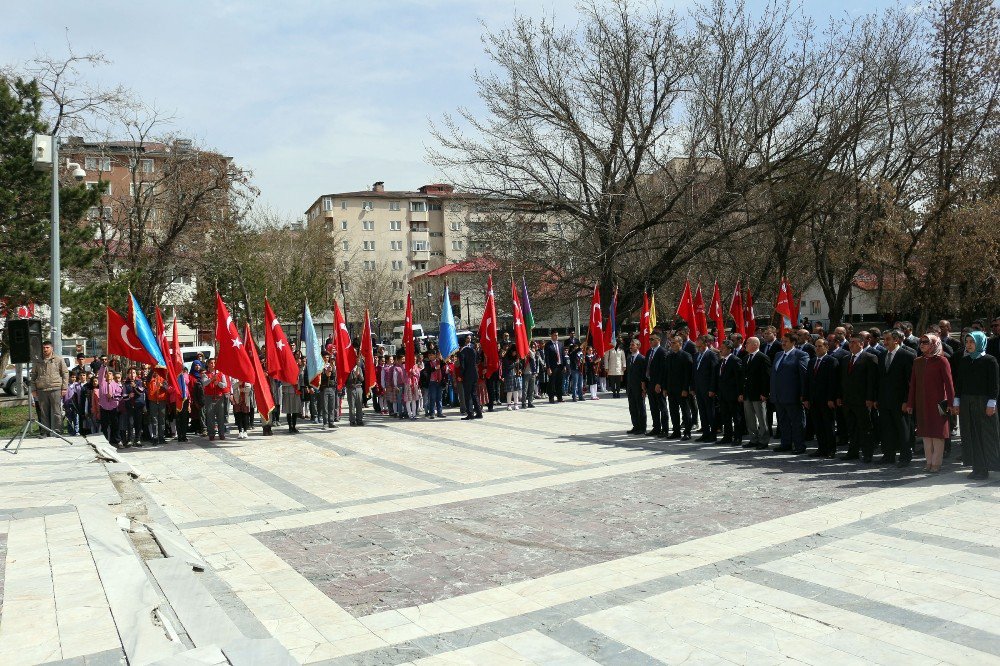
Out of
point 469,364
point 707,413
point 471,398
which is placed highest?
point 469,364

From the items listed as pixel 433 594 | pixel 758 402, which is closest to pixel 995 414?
pixel 758 402

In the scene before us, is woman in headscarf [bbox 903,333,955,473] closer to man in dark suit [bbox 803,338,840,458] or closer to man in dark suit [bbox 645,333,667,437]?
man in dark suit [bbox 803,338,840,458]

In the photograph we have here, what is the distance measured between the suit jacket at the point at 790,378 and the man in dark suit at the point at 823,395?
5.6 inches

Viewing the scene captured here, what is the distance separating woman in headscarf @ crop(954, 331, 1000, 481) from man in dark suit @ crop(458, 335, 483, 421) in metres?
11.4

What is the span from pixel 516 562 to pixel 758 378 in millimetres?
7494

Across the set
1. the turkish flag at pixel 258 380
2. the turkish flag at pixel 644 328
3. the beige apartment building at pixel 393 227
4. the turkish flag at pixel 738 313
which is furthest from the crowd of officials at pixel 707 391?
the beige apartment building at pixel 393 227

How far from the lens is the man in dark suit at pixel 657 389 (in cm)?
1538

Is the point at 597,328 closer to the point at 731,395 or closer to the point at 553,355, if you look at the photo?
the point at 553,355

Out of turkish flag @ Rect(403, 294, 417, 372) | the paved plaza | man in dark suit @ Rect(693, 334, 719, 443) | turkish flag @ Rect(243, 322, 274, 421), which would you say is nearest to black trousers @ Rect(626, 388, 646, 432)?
man in dark suit @ Rect(693, 334, 719, 443)

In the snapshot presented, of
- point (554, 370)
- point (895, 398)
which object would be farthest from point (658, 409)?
point (554, 370)

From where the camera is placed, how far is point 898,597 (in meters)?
5.96

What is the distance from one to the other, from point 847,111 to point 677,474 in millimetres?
19978

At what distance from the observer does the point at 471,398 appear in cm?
2006

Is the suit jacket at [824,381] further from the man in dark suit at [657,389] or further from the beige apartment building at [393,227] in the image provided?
the beige apartment building at [393,227]
